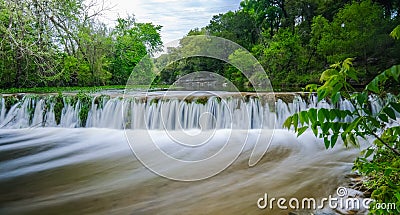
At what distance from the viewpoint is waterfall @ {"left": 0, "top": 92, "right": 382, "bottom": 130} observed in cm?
615

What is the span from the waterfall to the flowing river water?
0.9 inches

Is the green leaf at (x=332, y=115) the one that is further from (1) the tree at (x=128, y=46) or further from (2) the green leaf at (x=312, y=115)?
(1) the tree at (x=128, y=46)

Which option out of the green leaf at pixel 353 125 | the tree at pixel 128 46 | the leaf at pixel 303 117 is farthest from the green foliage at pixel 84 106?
the green leaf at pixel 353 125

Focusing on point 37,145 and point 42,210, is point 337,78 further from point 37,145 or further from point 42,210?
point 37,145

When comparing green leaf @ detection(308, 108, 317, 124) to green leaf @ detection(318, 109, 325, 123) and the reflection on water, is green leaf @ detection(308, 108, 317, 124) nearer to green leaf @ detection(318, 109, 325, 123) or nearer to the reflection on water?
green leaf @ detection(318, 109, 325, 123)

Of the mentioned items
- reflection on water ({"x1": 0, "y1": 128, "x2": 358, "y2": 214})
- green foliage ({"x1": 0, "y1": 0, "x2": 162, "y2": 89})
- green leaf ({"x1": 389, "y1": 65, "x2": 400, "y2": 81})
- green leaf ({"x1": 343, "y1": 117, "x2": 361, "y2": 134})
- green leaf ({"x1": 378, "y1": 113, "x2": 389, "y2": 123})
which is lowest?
reflection on water ({"x1": 0, "y1": 128, "x2": 358, "y2": 214})

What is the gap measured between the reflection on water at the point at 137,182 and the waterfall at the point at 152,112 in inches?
58.8

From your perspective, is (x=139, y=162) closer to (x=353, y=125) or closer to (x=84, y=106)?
(x=84, y=106)

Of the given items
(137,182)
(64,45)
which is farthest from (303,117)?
(64,45)

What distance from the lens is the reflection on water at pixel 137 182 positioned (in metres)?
2.46

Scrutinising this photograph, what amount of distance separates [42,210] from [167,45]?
5.82 ft

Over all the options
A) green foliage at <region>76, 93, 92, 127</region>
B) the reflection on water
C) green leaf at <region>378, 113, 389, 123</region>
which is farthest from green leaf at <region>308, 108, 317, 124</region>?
green foliage at <region>76, 93, 92, 127</region>

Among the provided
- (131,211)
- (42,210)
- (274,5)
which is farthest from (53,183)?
(274,5)

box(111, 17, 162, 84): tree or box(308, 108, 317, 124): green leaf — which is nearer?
box(308, 108, 317, 124): green leaf
